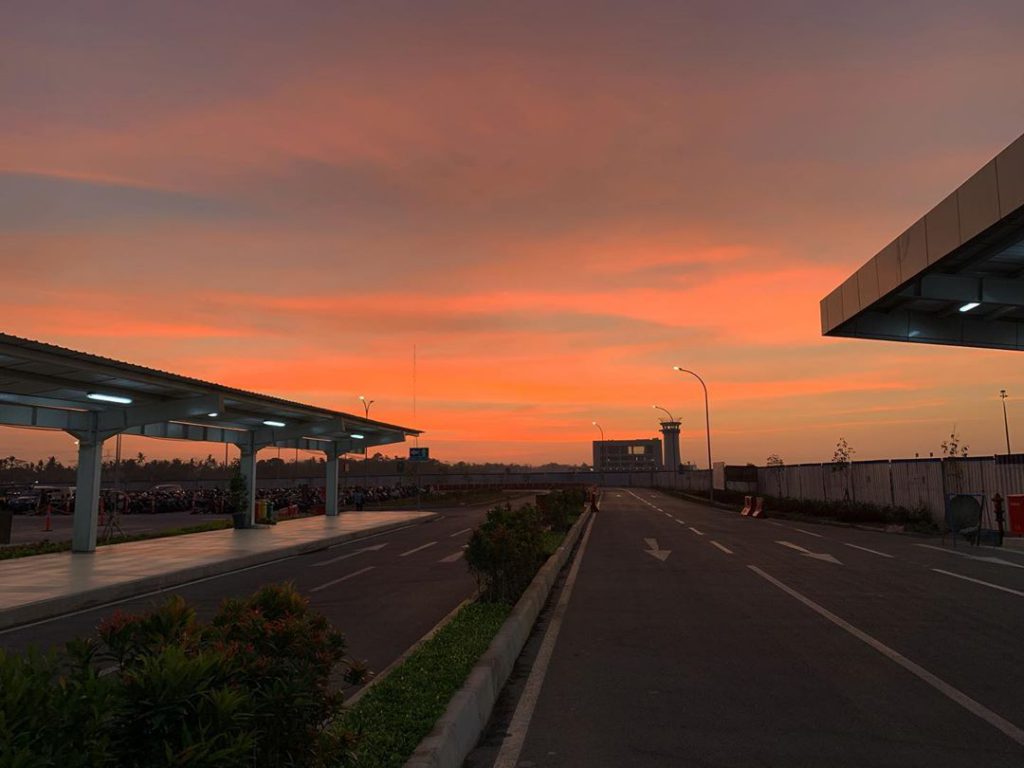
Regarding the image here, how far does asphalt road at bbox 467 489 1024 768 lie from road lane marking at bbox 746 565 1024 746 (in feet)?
0.08

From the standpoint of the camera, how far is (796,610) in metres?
11.4

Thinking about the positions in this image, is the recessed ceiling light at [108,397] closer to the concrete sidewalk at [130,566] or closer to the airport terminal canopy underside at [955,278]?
the concrete sidewalk at [130,566]

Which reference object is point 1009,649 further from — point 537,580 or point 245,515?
point 245,515

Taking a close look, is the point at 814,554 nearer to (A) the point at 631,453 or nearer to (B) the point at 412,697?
(B) the point at 412,697

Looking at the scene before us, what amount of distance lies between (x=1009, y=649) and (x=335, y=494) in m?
38.2

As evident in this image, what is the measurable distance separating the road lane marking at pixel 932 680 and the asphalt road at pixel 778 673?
25 mm

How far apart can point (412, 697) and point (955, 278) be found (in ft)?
→ 52.7

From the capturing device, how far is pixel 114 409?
76.4ft

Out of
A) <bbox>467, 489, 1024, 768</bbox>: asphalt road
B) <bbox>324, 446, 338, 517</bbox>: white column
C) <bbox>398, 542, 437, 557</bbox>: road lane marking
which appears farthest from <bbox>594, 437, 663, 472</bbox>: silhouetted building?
<bbox>467, 489, 1024, 768</bbox>: asphalt road

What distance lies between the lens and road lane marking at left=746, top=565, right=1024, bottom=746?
19.8 feet

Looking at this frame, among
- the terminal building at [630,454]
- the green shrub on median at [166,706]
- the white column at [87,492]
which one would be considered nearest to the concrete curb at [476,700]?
the green shrub on median at [166,706]

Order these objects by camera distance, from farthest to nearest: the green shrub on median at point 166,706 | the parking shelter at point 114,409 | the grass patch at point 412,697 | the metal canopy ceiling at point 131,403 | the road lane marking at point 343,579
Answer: the parking shelter at point 114,409
the metal canopy ceiling at point 131,403
the road lane marking at point 343,579
the grass patch at point 412,697
the green shrub on median at point 166,706

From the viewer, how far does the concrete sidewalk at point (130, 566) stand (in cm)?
1365

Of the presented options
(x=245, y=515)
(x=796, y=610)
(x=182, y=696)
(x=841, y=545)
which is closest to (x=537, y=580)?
(x=796, y=610)
